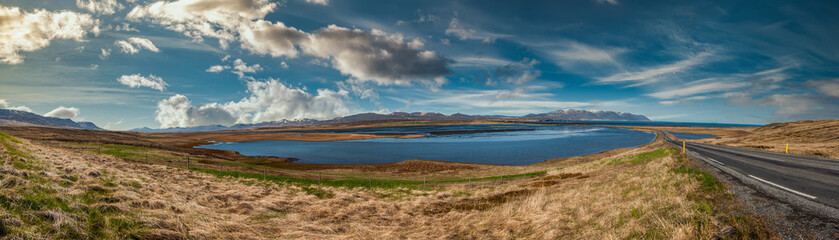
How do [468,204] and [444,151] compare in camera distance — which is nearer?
[468,204]

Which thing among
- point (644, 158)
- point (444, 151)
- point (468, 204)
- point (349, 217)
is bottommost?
point (444, 151)

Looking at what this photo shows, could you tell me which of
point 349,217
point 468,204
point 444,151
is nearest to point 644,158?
point 468,204

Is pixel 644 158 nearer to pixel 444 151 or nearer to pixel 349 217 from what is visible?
pixel 349 217

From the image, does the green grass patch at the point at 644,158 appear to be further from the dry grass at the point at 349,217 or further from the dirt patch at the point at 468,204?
the dirt patch at the point at 468,204

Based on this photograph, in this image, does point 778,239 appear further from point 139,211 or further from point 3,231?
point 139,211

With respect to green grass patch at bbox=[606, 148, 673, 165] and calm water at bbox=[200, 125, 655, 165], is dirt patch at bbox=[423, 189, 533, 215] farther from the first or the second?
calm water at bbox=[200, 125, 655, 165]

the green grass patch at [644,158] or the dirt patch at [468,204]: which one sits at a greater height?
the green grass patch at [644,158]

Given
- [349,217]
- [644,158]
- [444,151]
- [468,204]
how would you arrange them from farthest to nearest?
[444,151], [644,158], [468,204], [349,217]

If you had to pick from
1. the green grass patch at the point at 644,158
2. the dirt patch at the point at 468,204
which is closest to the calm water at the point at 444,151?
the green grass patch at the point at 644,158

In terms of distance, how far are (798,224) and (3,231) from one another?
1531 cm

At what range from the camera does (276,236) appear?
31.1 feet

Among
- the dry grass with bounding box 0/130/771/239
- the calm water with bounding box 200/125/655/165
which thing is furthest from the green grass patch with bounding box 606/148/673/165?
the calm water with bounding box 200/125/655/165

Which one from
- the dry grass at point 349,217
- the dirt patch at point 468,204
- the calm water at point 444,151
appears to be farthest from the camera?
the calm water at point 444,151

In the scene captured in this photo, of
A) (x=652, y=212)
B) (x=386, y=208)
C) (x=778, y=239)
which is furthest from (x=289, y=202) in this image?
(x=778, y=239)
